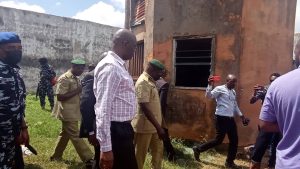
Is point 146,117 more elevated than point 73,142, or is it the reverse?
point 146,117

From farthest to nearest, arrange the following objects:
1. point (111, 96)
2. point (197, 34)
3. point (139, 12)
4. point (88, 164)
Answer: point (139, 12), point (197, 34), point (88, 164), point (111, 96)

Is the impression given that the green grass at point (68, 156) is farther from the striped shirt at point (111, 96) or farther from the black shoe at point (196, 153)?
the striped shirt at point (111, 96)

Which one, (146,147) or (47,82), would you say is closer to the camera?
(146,147)

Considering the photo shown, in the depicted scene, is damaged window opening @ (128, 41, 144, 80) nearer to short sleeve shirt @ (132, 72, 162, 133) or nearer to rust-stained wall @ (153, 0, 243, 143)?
rust-stained wall @ (153, 0, 243, 143)

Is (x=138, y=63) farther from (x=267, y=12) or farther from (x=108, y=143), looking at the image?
(x=108, y=143)

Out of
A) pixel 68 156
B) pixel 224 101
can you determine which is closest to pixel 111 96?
pixel 68 156

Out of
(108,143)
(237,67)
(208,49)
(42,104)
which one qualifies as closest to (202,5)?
(208,49)

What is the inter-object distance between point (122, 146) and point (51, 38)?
696 inches

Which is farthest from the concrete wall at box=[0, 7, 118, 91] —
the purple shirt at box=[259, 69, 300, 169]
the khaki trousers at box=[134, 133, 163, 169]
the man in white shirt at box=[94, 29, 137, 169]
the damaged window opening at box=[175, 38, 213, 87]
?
the purple shirt at box=[259, 69, 300, 169]

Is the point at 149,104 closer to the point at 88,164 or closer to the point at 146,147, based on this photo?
the point at 146,147

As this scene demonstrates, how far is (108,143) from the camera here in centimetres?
292

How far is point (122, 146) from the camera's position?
3.13 m

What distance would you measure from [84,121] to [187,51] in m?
4.03

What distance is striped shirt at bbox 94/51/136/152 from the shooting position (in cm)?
293
